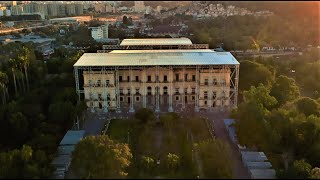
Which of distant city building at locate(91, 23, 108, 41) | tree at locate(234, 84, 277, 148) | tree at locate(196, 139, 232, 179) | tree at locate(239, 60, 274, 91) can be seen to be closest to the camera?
tree at locate(196, 139, 232, 179)

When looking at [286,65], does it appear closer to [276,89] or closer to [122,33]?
[276,89]

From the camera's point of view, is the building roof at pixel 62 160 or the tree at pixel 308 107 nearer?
the building roof at pixel 62 160

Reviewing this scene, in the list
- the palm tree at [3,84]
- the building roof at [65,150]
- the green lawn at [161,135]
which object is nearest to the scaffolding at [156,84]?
the green lawn at [161,135]

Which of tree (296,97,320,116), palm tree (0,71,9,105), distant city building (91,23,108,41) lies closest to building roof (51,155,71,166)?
palm tree (0,71,9,105)

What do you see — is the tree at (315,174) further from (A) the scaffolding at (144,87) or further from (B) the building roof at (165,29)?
(B) the building roof at (165,29)

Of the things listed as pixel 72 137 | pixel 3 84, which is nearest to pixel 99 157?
pixel 72 137

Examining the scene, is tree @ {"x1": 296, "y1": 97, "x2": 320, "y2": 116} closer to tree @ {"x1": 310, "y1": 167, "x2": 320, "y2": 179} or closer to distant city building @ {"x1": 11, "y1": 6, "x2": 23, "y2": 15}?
tree @ {"x1": 310, "y1": 167, "x2": 320, "y2": 179}

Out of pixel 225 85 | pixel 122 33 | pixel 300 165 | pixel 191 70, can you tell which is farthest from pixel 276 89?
pixel 122 33
